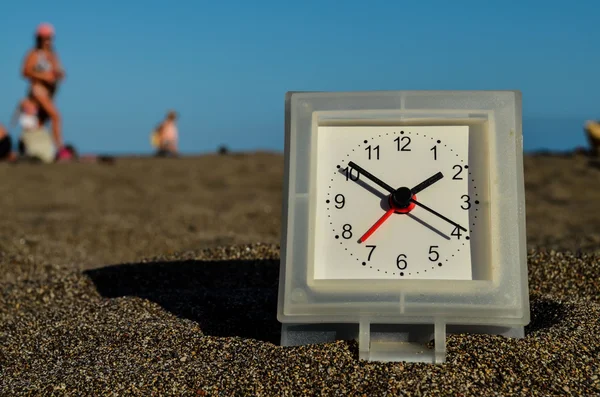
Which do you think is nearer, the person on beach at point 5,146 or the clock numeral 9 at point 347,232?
the clock numeral 9 at point 347,232

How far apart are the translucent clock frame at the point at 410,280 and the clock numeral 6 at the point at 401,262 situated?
0.21ft

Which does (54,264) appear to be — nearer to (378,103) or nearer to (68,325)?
(68,325)

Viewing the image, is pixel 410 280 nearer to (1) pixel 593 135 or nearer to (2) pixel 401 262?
(2) pixel 401 262

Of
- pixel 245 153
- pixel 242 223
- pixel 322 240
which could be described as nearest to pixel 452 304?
pixel 322 240

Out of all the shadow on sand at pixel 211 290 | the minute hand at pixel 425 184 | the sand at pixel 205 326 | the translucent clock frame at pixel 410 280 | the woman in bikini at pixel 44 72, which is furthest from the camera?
the woman in bikini at pixel 44 72

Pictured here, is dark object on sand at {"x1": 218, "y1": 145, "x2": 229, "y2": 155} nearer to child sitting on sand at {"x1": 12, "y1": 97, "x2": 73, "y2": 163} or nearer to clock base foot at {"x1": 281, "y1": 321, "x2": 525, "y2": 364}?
child sitting on sand at {"x1": 12, "y1": 97, "x2": 73, "y2": 163}

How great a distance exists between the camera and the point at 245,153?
13.6 metres

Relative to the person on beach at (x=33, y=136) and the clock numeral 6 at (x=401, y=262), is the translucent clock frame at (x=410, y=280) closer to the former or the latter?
the clock numeral 6 at (x=401, y=262)

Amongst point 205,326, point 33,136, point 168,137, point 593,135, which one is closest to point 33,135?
point 33,136

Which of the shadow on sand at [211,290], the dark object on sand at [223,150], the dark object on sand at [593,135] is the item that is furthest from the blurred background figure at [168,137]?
the shadow on sand at [211,290]

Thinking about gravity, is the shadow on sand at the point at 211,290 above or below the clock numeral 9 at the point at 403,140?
below

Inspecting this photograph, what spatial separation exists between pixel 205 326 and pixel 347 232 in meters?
0.77

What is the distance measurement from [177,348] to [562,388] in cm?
133

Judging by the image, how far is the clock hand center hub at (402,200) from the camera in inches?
111
